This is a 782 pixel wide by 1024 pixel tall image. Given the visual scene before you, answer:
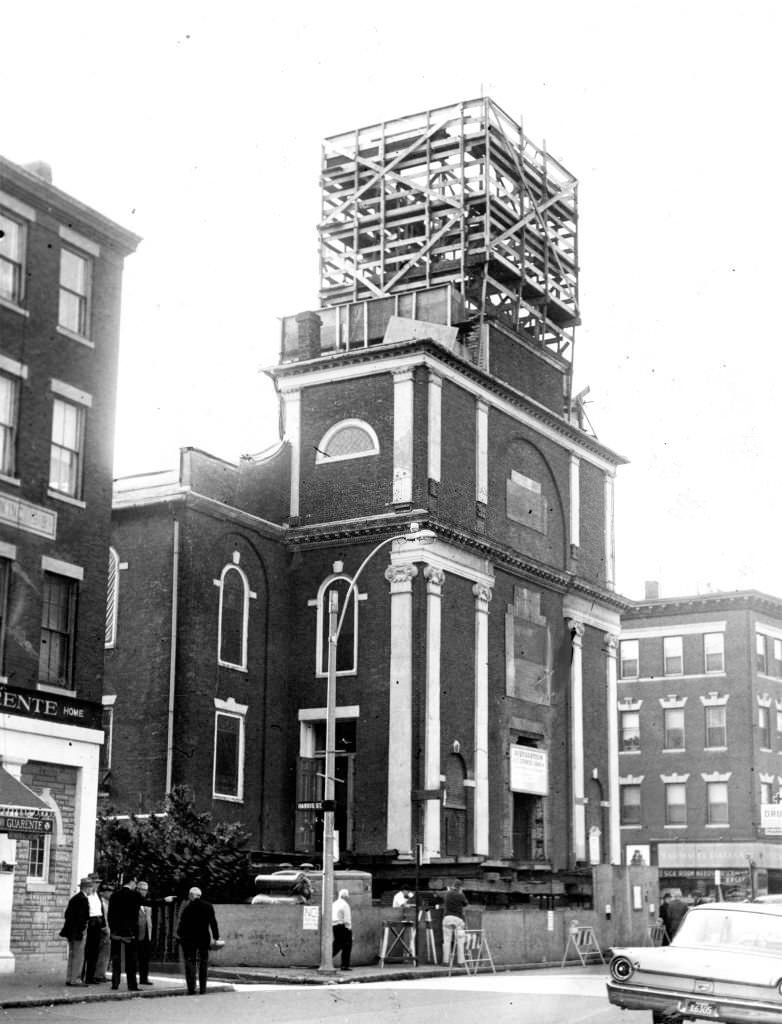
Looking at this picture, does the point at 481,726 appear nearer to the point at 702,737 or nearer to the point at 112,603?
the point at 112,603

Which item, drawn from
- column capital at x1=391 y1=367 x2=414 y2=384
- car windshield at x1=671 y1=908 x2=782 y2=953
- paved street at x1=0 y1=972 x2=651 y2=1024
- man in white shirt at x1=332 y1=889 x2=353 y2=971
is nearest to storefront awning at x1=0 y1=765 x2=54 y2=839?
paved street at x1=0 y1=972 x2=651 y2=1024

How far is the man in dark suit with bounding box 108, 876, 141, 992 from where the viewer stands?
2555 cm

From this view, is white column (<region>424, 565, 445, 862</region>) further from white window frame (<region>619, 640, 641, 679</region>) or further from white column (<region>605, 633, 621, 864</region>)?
white window frame (<region>619, 640, 641, 679</region>)

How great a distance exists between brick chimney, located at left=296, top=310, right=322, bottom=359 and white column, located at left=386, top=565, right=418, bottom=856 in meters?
8.83

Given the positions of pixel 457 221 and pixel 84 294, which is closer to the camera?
pixel 84 294

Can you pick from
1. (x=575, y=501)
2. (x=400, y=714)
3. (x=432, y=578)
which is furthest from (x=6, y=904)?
(x=575, y=501)

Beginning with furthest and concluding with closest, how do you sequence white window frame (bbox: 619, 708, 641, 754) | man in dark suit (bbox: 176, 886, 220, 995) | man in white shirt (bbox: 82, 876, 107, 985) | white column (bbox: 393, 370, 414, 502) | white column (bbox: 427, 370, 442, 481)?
white window frame (bbox: 619, 708, 641, 754) < white column (bbox: 427, 370, 442, 481) < white column (bbox: 393, 370, 414, 502) < man in white shirt (bbox: 82, 876, 107, 985) < man in dark suit (bbox: 176, 886, 220, 995)

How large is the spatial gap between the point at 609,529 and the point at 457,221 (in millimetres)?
12943

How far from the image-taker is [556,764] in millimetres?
54031

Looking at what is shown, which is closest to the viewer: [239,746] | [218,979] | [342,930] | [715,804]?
[218,979]

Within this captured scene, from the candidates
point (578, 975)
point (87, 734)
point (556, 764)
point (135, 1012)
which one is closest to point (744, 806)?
point (556, 764)

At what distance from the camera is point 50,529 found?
31125mm

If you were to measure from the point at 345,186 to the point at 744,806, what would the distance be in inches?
1305

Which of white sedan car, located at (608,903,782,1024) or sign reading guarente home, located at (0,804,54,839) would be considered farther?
sign reading guarente home, located at (0,804,54,839)
